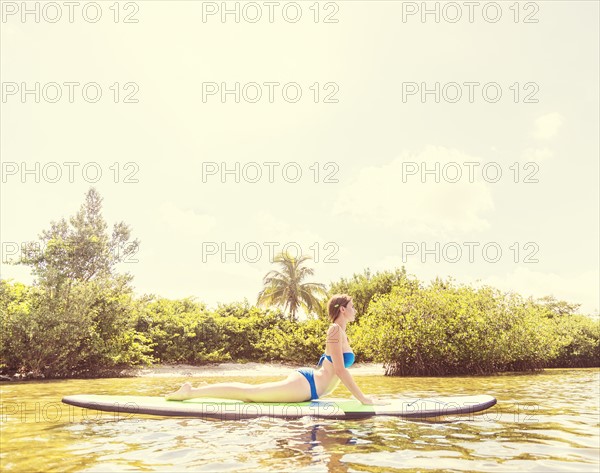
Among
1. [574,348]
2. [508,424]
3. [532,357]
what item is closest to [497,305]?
[532,357]

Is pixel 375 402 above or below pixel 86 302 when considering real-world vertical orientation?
below

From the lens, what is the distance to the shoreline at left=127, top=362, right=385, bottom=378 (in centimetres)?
2333

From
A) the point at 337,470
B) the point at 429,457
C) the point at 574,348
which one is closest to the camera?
the point at 337,470

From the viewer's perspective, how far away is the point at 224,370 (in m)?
25.8

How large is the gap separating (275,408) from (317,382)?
33.5 inches

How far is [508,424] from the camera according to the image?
7.08 m

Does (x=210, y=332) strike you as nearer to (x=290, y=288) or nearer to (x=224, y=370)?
(x=224, y=370)

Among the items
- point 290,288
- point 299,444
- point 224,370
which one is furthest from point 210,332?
point 299,444

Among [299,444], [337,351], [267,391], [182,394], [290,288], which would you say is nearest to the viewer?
[299,444]

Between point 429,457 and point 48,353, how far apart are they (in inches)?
748

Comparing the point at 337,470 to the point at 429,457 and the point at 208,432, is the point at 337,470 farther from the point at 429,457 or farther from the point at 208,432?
the point at 208,432

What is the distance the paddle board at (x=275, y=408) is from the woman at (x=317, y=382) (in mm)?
108

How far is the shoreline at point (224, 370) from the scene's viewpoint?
23333 millimetres

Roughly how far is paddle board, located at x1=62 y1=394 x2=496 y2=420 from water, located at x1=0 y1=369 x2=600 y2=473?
0.13 meters
